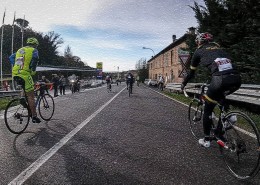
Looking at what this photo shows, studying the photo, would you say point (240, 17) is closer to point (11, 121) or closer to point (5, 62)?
point (11, 121)

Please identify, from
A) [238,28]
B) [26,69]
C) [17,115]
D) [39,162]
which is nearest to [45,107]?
[17,115]

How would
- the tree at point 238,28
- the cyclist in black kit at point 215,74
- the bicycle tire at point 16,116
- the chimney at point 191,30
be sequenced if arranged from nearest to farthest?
the cyclist in black kit at point 215,74, the bicycle tire at point 16,116, the tree at point 238,28, the chimney at point 191,30

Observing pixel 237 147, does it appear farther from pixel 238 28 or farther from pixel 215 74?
pixel 238 28

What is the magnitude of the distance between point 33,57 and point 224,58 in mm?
4426

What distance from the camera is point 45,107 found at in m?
8.09

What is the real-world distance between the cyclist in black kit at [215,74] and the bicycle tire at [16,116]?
13.7 feet

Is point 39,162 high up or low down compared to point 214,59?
down

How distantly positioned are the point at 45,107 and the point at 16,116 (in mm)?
1714

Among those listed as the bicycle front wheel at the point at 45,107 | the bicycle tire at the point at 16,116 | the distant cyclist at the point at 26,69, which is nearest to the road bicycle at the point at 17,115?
the bicycle tire at the point at 16,116

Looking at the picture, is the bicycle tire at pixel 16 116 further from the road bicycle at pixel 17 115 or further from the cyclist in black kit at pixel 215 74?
the cyclist in black kit at pixel 215 74

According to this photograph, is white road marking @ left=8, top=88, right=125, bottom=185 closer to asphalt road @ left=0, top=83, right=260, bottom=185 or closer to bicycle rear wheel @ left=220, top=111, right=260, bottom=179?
asphalt road @ left=0, top=83, right=260, bottom=185

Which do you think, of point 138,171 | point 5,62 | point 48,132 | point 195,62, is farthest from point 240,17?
point 5,62

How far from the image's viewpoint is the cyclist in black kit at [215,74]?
4000mm

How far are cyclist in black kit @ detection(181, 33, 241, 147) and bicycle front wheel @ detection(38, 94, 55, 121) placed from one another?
4.85 meters
